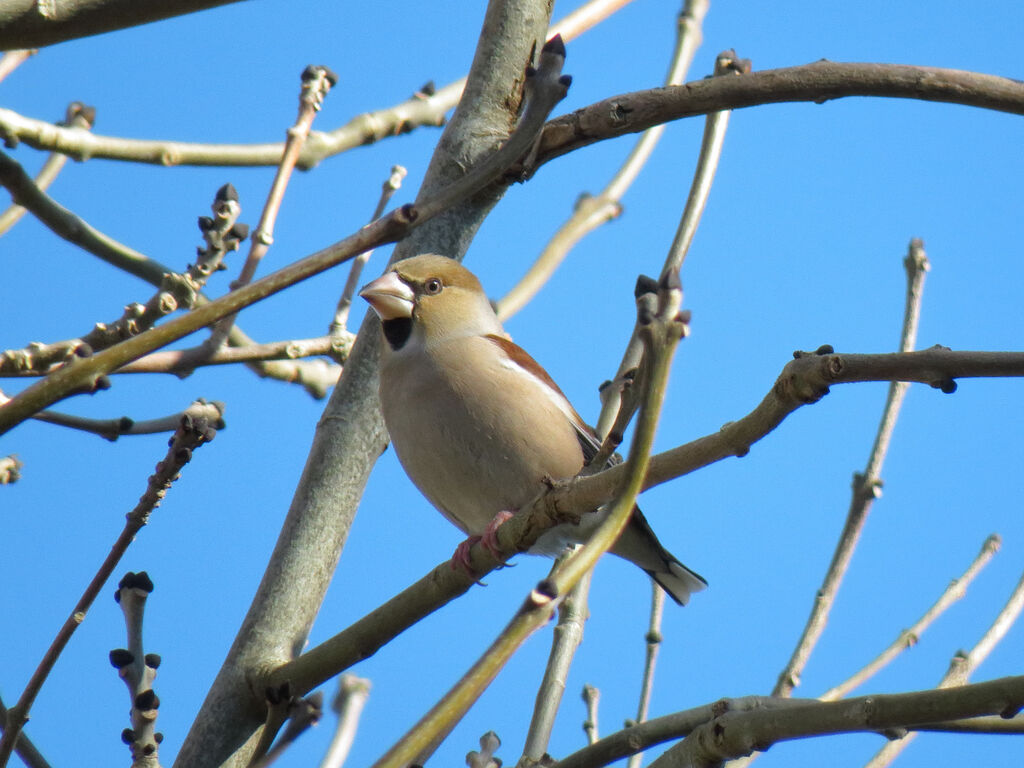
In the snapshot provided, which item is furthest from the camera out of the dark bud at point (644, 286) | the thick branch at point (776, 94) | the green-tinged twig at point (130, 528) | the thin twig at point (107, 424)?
the thin twig at point (107, 424)

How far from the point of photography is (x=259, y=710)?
2814 millimetres

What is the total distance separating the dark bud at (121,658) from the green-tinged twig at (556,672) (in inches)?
43.8

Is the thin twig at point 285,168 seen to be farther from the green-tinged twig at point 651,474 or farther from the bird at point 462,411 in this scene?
the green-tinged twig at point 651,474

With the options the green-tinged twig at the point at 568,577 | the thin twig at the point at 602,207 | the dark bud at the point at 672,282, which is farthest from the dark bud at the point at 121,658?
the thin twig at the point at 602,207

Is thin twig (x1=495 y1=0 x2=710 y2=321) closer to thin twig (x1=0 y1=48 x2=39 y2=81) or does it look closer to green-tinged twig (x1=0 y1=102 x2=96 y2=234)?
green-tinged twig (x1=0 y1=102 x2=96 y2=234)

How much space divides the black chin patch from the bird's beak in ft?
0.09

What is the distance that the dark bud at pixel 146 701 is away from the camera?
7.16 ft

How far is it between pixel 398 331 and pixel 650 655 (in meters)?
1.42

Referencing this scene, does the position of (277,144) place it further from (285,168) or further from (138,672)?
(138,672)

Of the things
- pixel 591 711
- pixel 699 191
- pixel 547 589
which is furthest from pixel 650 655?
pixel 547 589

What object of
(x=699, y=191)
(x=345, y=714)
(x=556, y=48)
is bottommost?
(x=345, y=714)

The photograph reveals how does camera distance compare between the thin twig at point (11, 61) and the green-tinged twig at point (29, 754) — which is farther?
the thin twig at point (11, 61)

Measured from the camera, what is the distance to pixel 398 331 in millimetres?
4078

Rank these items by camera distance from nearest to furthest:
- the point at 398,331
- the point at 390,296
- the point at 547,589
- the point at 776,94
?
the point at 547,589 < the point at 776,94 < the point at 390,296 < the point at 398,331
